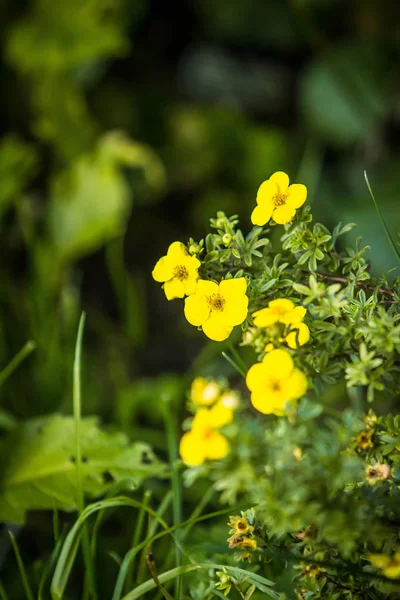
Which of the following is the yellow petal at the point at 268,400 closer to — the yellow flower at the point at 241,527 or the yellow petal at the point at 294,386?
the yellow petal at the point at 294,386

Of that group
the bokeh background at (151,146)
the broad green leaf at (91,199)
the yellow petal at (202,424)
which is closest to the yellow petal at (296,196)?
the yellow petal at (202,424)

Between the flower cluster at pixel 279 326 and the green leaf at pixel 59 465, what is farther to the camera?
the green leaf at pixel 59 465

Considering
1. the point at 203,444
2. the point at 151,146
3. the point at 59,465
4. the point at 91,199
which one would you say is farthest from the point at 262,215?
the point at 151,146

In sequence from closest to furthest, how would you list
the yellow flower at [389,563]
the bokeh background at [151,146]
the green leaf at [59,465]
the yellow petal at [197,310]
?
the yellow flower at [389,563], the yellow petal at [197,310], the green leaf at [59,465], the bokeh background at [151,146]

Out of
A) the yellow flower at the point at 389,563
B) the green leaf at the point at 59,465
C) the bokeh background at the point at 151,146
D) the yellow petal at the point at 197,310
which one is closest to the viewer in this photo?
the yellow flower at the point at 389,563

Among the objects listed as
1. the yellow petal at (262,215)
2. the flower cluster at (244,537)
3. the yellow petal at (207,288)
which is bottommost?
the flower cluster at (244,537)

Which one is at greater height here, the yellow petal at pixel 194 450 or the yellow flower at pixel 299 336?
the yellow flower at pixel 299 336

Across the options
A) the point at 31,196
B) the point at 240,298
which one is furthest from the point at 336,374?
the point at 31,196
